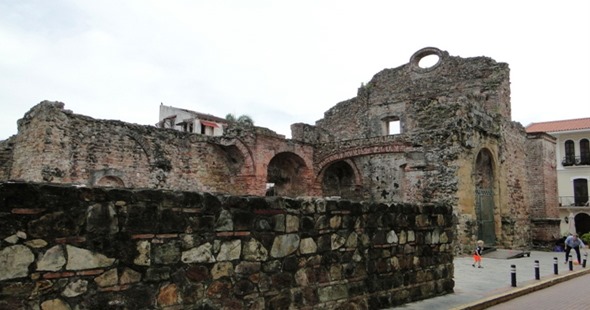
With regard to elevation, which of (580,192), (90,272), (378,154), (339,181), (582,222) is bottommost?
(582,222)

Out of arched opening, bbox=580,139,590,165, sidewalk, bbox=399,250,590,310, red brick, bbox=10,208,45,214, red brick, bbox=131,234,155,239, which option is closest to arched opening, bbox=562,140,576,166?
arched opening, bbox=580,139,590,165

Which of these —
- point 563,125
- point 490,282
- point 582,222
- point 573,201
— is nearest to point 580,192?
point 573,201

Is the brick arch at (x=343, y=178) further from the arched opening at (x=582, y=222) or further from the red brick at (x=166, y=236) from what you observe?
the arched opening at (x=582, y=222)

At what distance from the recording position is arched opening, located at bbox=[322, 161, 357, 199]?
82.2 ft

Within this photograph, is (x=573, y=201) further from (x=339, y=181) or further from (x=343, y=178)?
(x=339, y=181)

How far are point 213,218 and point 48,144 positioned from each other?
12657 millimetres

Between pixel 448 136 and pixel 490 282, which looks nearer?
pixel 490 282

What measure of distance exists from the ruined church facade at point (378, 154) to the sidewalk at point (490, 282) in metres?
1.86

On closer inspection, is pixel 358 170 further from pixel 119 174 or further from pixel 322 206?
pixel 322 206

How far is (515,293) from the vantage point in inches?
353

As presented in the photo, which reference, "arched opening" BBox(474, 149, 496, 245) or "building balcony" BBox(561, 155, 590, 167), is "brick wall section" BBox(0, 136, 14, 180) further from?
"building balcony" BBox(561, 155, 590, 167)

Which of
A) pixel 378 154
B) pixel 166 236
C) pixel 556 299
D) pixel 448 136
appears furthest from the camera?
pixel 378 154

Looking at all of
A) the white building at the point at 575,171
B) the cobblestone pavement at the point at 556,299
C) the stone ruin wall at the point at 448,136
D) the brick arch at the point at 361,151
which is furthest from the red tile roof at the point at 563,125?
the cobblestone pavement at the point at 556,299

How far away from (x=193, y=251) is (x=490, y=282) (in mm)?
7949
